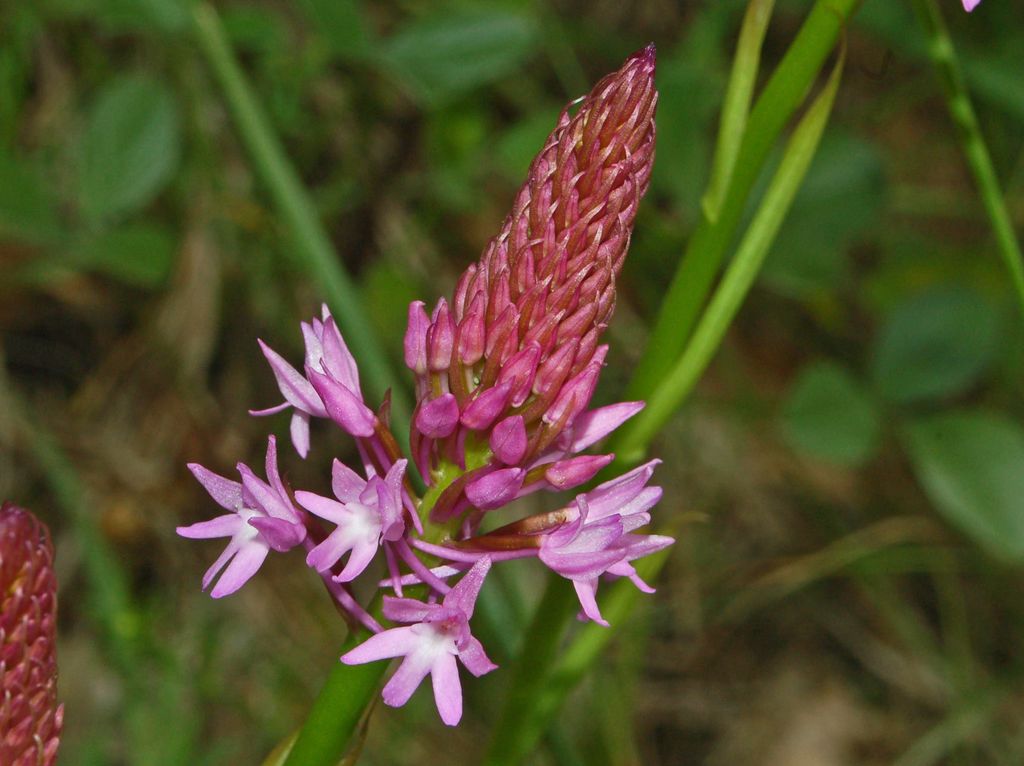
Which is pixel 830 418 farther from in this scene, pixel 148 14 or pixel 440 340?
pixel 440 340

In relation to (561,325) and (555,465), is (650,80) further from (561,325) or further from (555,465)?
(555,465)

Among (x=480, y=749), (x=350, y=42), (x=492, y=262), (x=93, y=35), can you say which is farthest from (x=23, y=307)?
(x=492, y=262)

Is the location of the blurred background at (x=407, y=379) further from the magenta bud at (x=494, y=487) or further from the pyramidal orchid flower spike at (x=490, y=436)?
the magenta bud at (x=494, y=487)

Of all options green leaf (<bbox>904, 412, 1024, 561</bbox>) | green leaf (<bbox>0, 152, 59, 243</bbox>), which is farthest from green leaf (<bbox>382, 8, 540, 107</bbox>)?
green leaf (<bbox>904, 412, 1024, 561</bbox>)

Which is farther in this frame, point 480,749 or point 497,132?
point 497,132

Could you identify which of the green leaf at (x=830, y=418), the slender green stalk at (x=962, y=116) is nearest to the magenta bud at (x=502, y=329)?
the slender green stalk at (x=962, y=116)

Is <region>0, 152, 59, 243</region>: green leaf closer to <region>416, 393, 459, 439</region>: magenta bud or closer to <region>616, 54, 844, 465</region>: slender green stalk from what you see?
<region>616, 54, 844, 465</region>: slender green stalk
